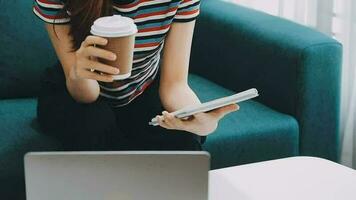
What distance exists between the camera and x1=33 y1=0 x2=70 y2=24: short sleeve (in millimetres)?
1635

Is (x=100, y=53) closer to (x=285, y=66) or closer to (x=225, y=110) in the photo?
(x=225, y=110)

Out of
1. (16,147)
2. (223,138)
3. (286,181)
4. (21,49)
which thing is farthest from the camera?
(21,49)

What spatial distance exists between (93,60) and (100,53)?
7 cm

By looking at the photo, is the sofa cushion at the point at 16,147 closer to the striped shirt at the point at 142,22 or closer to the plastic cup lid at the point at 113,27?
the striped shirt at the point at 142,22

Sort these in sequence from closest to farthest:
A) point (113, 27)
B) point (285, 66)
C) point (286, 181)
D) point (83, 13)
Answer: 1. point (113, 27)
2. point (286, 181)
3. point (83, 13)
4. point (285, 66)

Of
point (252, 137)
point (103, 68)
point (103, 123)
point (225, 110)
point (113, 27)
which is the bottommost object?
point (252, 137)

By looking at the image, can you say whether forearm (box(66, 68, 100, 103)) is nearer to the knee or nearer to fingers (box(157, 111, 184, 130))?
the knee

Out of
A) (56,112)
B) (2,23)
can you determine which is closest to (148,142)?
(56,112)

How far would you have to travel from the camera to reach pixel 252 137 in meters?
2.03

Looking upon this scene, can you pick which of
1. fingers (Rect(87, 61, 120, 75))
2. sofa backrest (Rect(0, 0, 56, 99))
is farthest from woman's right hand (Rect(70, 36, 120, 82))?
sofa backrest (Rect(0, 0, 56, 99))

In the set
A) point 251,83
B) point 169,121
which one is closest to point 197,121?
point 169,121

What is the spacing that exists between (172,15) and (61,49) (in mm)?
288

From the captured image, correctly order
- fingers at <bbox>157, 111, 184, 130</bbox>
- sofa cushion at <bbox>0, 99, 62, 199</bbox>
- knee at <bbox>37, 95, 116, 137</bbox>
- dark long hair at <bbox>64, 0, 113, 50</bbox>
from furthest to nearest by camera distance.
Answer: sofa cushion at <bbox>0, 99, 62, 199</bbox>, knee at <bbox>37, 95, 116, 137</bbox>, dark long hair at <bbox>64, 0, 113, 50</bbox>, fingers at <bbox>157, 111, 184, 130</bbox>

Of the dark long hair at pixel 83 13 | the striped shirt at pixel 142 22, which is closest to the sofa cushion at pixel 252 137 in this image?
the striped shirt at pixel 142 22
